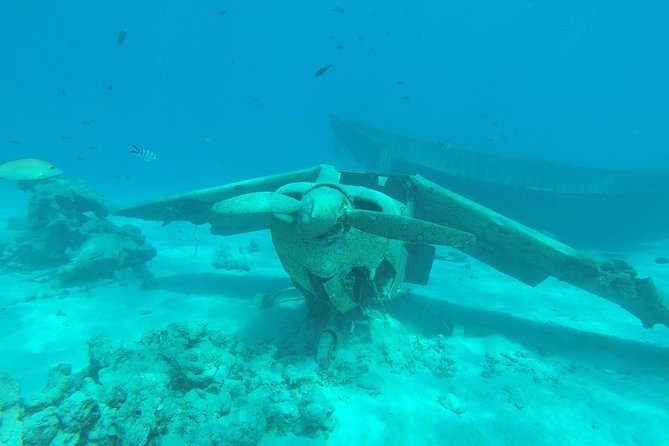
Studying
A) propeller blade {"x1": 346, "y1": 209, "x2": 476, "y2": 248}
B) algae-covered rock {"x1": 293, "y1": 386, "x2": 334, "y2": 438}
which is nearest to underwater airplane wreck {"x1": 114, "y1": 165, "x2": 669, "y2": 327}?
propeller blade {"x1": 346, "y1": 209, "x2": 476, "y2": 248}

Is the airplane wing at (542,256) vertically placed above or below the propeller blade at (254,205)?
above

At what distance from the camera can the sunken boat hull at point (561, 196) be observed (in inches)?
547

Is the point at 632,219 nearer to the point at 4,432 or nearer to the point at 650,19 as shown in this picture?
the point at 4,432

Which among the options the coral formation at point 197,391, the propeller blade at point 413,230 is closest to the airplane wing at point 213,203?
the coral formation at point 197,391

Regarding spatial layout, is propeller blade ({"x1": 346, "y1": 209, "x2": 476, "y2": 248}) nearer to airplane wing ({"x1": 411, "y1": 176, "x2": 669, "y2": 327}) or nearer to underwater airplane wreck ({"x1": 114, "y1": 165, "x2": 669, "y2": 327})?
underwater airplane wreck ({"x1": 114, "y1": 165, "x2": 669, "y2": 327})

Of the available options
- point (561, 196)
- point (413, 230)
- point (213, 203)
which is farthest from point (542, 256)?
point (561, 196)

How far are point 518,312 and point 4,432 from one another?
30.6 feet

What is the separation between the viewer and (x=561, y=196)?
13.8 meters

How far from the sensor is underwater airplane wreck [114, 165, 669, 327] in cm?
405

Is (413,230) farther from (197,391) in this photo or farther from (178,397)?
(178,397)

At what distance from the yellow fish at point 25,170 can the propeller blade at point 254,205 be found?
8352 millimetres

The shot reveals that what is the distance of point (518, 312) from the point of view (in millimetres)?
8516

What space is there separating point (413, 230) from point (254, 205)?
6.05ft

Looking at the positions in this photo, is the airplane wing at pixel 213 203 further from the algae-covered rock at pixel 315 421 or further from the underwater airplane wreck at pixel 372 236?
the algae-covered rock at pixel 315 421
